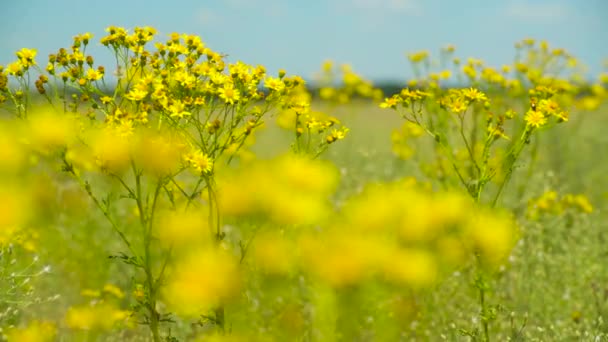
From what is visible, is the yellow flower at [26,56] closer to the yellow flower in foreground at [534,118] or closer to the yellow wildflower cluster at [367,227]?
the yellow wildflower cluster at [367,227]

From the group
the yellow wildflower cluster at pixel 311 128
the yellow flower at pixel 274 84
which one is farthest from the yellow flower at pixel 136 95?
the yellow wildflower cluster at pixel 311 128

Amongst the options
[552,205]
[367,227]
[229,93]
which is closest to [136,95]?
[229,93]

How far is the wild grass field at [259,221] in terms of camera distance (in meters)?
1.82

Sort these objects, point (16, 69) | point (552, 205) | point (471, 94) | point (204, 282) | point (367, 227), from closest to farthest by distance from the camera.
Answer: point (367, 227) < point (204, 282) < point (16, 69) < point (471, 94) < point (552, 205)

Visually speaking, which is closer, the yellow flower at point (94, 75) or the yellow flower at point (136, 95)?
the yellow flower at point (136, 95)

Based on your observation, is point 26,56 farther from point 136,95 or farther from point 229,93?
point 229,93

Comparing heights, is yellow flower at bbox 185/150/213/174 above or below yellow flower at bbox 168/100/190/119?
below

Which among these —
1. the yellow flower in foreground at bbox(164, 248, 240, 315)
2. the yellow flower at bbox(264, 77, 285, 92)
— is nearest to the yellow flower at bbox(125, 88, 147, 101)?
the yellow flower at bbox(264, 77, 285, 92)

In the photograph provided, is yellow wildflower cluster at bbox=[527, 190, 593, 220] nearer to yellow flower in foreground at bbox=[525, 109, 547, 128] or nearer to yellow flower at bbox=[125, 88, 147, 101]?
yellow flower in foreground at bbox=[525, 109, 547, 128]

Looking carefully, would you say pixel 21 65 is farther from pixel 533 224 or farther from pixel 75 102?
pixel 533 224

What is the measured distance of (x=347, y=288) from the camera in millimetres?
1575

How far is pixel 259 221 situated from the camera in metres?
2.57

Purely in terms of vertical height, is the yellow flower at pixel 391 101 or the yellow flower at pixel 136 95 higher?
the yellow flower at pixel 136 95

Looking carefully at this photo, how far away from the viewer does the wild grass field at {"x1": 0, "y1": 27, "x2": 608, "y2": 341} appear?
5.97 feet
